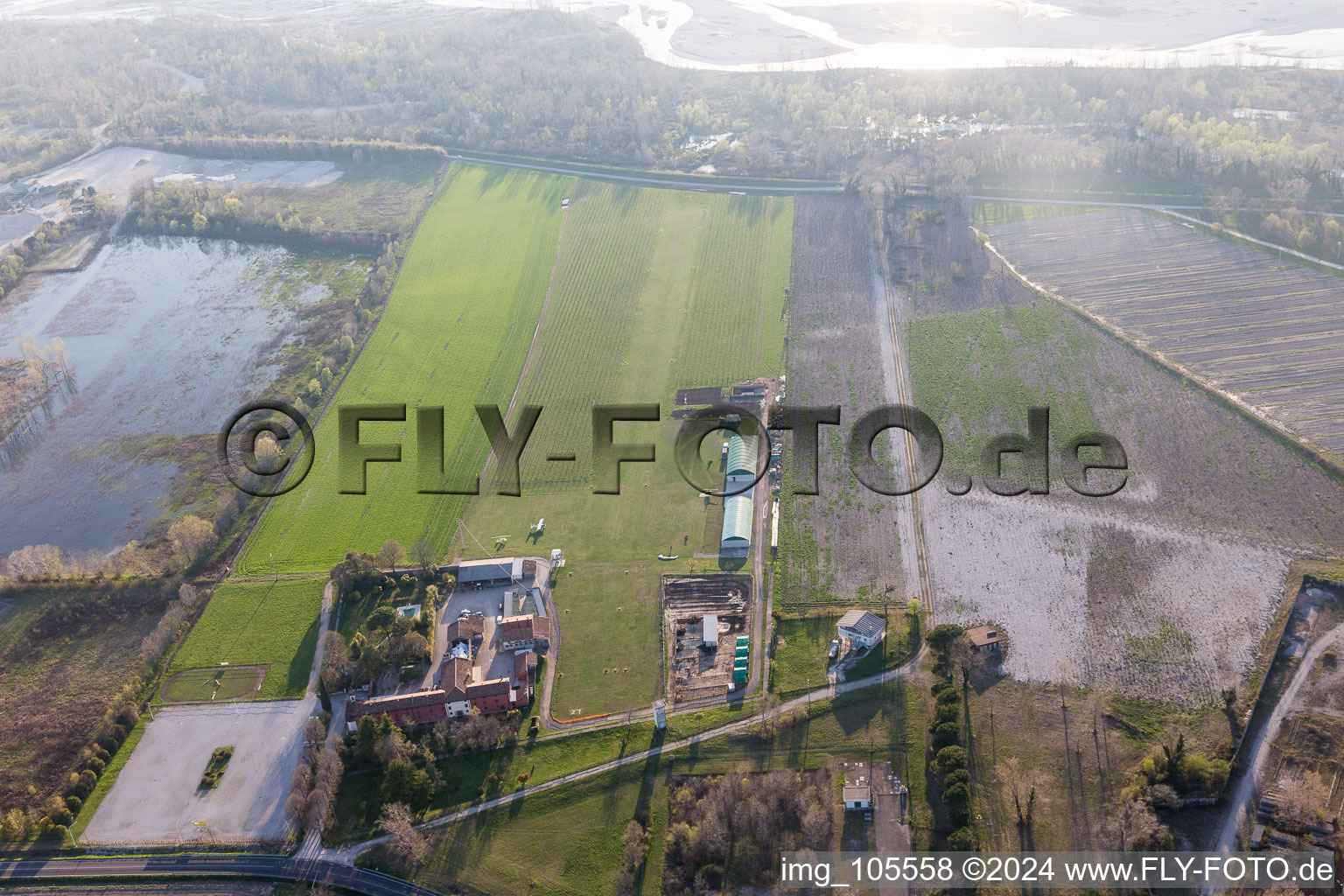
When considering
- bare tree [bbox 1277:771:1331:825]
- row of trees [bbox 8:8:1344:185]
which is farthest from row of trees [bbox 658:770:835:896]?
row of trees [bbox 8:8:1344:185]

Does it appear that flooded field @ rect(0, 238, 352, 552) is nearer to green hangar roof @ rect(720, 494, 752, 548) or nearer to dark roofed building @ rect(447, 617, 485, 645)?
dark roofed building @ rect(447, 617, 485, 645)

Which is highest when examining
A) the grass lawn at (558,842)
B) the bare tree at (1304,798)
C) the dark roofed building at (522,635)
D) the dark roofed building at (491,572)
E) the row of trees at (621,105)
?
the row of trees at (621,105)

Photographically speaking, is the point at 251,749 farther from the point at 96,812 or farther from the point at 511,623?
the point at 511,623

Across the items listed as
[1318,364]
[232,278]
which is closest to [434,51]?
[232,278]

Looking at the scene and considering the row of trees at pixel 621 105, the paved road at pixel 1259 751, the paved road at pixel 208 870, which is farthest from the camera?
the row of trees at pixel 621 105

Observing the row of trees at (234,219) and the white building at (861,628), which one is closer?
the white building at (861,628)

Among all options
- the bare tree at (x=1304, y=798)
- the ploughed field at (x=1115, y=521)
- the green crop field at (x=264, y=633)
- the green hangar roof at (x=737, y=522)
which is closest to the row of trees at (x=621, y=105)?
the ploughed field at (x=1115, y=521)

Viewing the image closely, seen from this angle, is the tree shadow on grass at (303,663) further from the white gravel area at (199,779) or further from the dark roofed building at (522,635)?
the dark roofed building at (522,635)
